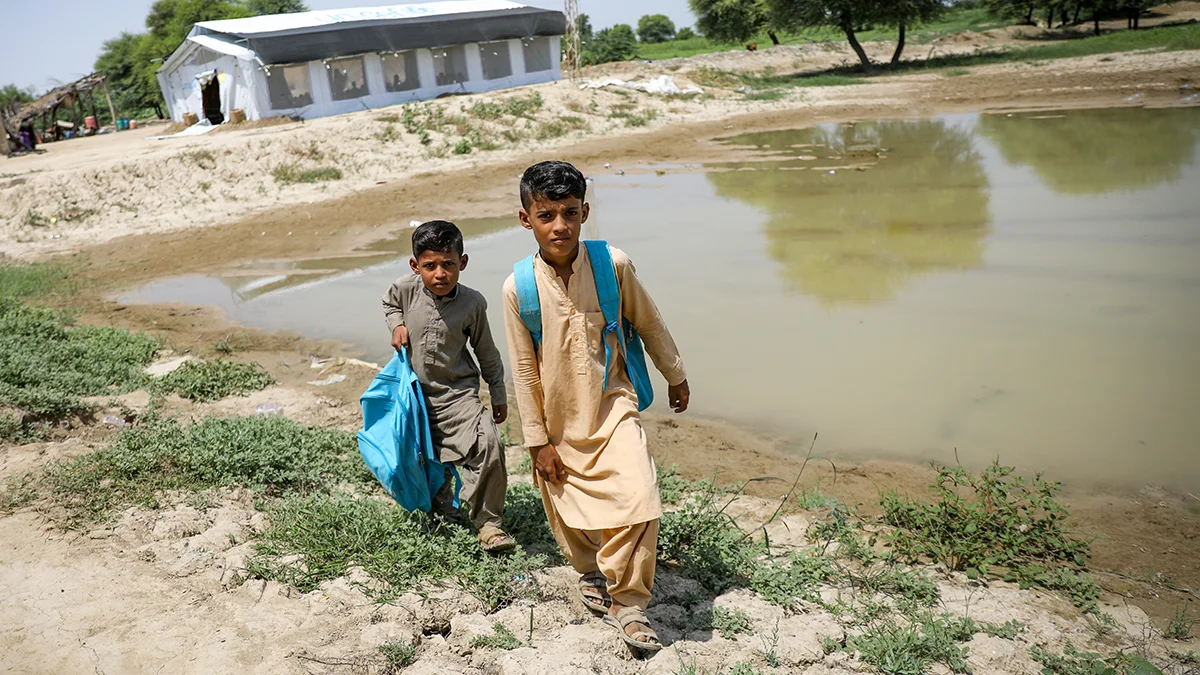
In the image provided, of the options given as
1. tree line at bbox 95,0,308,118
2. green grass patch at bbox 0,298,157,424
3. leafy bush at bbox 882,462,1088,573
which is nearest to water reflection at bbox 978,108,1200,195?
leafy bush at bbox 882,462,1088,573

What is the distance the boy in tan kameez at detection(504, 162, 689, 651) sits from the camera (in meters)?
2.88

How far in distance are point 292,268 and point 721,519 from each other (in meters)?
7.87

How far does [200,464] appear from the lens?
14.1 feet

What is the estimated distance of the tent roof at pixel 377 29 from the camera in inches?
937

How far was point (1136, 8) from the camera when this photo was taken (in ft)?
126

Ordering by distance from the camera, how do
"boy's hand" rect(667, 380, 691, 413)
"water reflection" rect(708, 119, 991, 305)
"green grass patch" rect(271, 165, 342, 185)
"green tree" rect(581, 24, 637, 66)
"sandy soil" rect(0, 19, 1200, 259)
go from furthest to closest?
"green tree" rect(581, 24, 637, 66) < "green grass patch" rect(271, 165, 342, 185) < "sandy soil" rect(0, 19, 1200, 259) < "water reflection" rect(708, 119, 991, 305) < "boy's hand" rect(667, 380, 691, 413)

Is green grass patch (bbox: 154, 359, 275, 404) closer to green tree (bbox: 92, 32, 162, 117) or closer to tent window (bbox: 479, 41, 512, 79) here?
tent window (bbox: 479, 41, 512, 79)

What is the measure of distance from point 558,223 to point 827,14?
109 feet

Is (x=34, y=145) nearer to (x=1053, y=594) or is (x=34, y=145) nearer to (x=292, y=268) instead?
(x=292, y=268)

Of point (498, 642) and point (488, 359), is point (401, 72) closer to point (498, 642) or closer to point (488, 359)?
point (488, 359)

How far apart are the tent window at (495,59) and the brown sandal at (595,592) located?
2727 cm

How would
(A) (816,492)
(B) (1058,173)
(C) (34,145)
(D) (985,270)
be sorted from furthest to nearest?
(C) (34,145)
(B) (1058,173)
(D) (985,270)
(A) (816,492)

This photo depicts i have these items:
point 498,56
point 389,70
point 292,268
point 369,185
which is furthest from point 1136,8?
point 292,268

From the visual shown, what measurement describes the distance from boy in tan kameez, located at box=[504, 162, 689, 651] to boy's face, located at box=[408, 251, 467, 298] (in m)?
0.50
